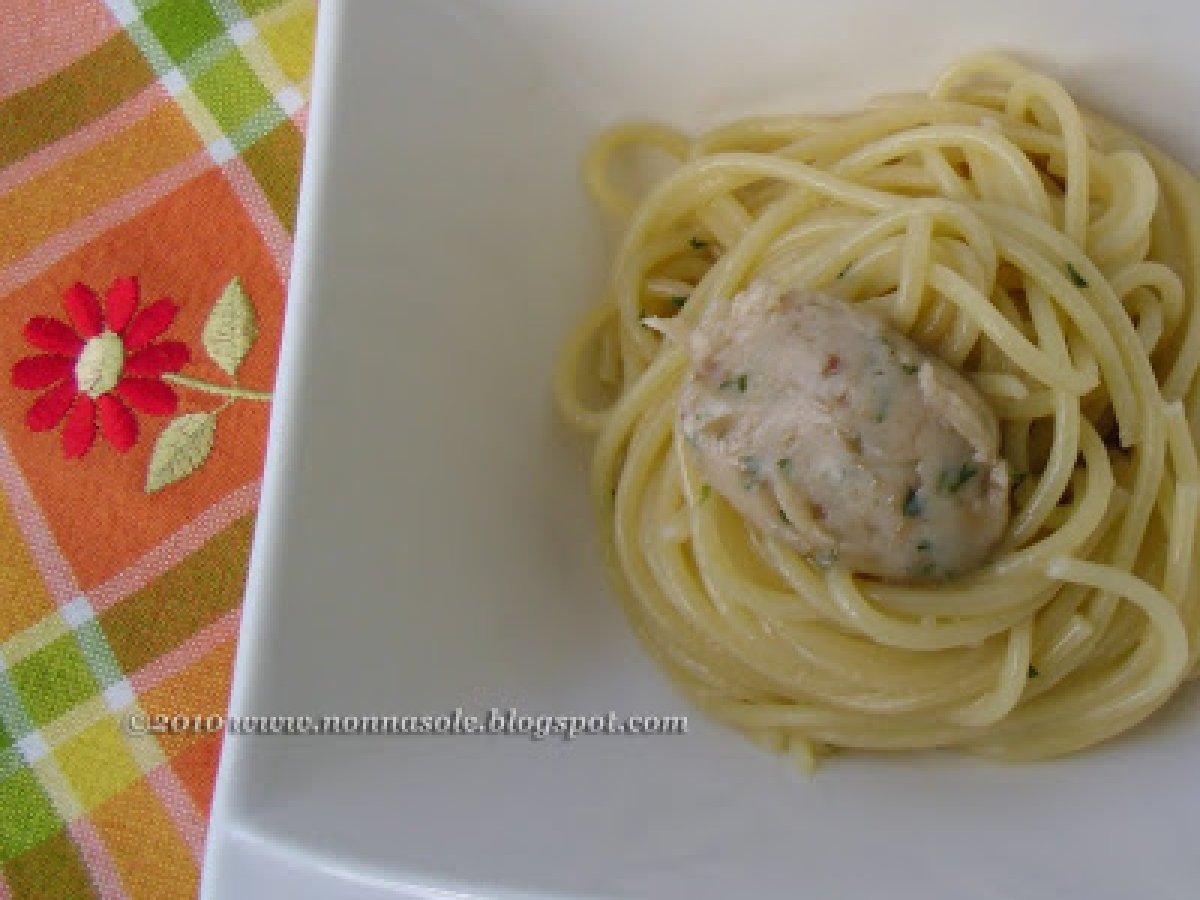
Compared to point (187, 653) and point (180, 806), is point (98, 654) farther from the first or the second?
point (180, 806)

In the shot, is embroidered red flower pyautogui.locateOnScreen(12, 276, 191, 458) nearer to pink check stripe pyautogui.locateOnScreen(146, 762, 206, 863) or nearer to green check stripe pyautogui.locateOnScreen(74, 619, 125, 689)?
green check stripe pyautogui.locateOnScreen(74, 619, 125, 689)

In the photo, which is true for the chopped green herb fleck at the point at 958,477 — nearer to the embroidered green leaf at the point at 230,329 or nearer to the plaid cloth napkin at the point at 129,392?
the plaid cloth napkin at the point at 129,392

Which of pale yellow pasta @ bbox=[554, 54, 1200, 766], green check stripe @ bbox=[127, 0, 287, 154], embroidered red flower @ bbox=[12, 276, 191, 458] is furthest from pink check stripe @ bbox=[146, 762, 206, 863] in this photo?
green check stripe @ bbox=[127, 0, 287, 154]

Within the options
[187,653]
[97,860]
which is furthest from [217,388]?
[97,860]

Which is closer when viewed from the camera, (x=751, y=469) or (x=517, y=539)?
(x=751, y=469)

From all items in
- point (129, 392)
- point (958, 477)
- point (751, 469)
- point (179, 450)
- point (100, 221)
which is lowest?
point (958, 477)
